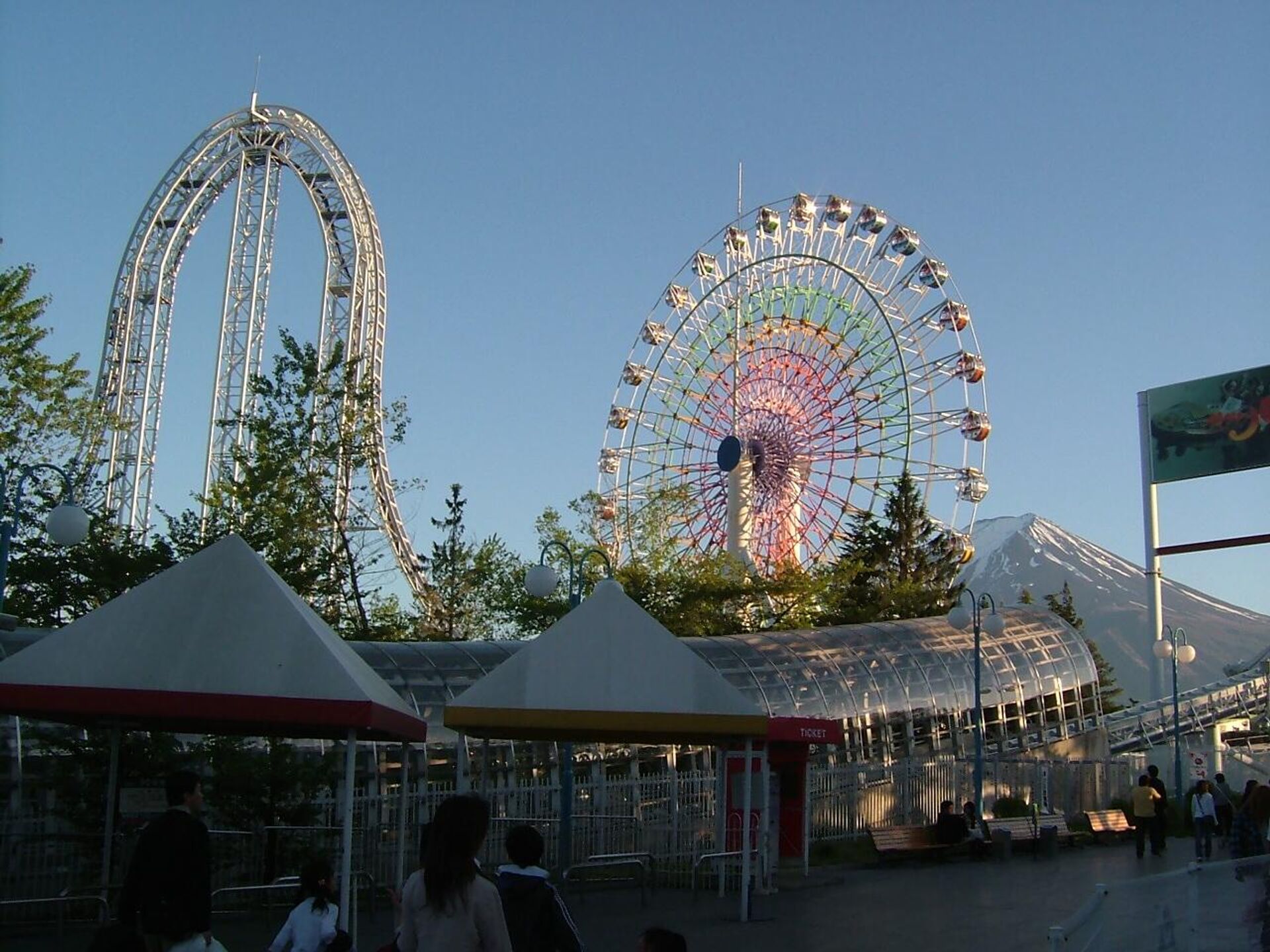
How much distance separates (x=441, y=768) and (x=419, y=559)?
20.5m

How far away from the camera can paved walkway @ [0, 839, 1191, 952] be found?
15.5 metres

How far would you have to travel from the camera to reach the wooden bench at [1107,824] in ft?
100

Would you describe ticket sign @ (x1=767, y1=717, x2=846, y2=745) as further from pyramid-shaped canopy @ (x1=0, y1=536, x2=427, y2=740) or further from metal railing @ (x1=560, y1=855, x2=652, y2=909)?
pyramid-shaped canopy @ (x1=0, y1=536, x2=427, y2=740)

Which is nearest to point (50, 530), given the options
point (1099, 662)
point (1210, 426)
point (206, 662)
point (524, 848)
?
point (206, 662)

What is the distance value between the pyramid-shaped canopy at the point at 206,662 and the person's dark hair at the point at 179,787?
15.0ft

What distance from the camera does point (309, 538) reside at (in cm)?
3541

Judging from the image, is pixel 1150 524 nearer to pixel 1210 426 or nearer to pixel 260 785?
pixel 1210 426

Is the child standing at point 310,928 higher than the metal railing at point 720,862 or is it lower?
higher

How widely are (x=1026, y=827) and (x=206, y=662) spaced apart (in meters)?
19.3

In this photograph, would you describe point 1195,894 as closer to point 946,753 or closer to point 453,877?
point 453,877

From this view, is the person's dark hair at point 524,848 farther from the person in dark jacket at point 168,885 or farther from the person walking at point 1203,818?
the person walking at point 1203,818

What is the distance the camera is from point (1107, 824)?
3088cm

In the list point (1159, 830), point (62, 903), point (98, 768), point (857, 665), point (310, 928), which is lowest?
point (62, 903)

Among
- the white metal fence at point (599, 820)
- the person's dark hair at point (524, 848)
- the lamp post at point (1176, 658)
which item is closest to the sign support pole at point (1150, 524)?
the lamp post at point (1176, 658)
